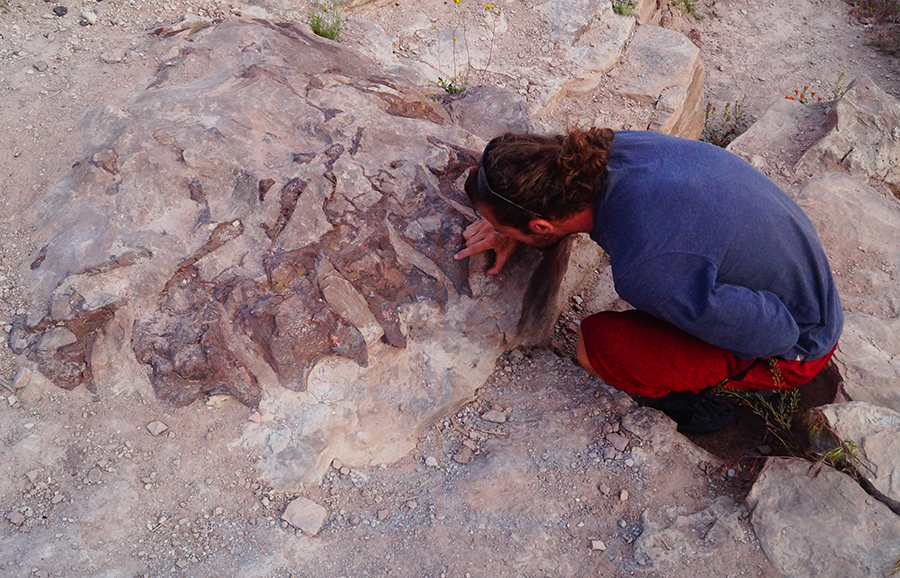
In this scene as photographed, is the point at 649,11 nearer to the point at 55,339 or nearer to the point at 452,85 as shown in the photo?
the point at 452,85

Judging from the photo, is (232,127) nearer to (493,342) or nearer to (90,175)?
(90,175)

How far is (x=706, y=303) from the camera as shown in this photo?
2195 millimetres

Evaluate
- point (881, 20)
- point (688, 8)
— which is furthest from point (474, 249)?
point (881, 20)

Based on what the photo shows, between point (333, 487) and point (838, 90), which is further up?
point (838, 90)

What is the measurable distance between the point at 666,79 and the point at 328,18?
227cm

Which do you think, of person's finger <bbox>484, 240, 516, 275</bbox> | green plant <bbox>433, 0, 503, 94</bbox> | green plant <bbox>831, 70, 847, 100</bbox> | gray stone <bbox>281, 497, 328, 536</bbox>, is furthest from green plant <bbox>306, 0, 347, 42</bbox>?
green plant <bbox>831, 70, 847, 100</bbox>

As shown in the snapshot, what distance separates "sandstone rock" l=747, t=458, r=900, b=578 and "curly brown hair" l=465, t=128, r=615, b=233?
120 centimetres

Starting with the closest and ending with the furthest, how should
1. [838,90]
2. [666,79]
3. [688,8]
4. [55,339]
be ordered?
[55,339]
[666,79]
[838,90]
[688,8]

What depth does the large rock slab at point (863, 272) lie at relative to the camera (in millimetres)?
2770

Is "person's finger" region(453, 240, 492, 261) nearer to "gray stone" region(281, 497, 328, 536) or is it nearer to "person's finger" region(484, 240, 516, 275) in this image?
"person's finger" region(484, 240, 516, 275)

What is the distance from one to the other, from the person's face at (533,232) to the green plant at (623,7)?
2930 millimetres

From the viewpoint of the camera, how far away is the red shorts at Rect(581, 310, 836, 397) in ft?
8.38

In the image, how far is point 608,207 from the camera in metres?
2.24

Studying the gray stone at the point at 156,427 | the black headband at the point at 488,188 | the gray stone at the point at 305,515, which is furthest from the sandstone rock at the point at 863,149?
the gray stone at the point at 156,427
